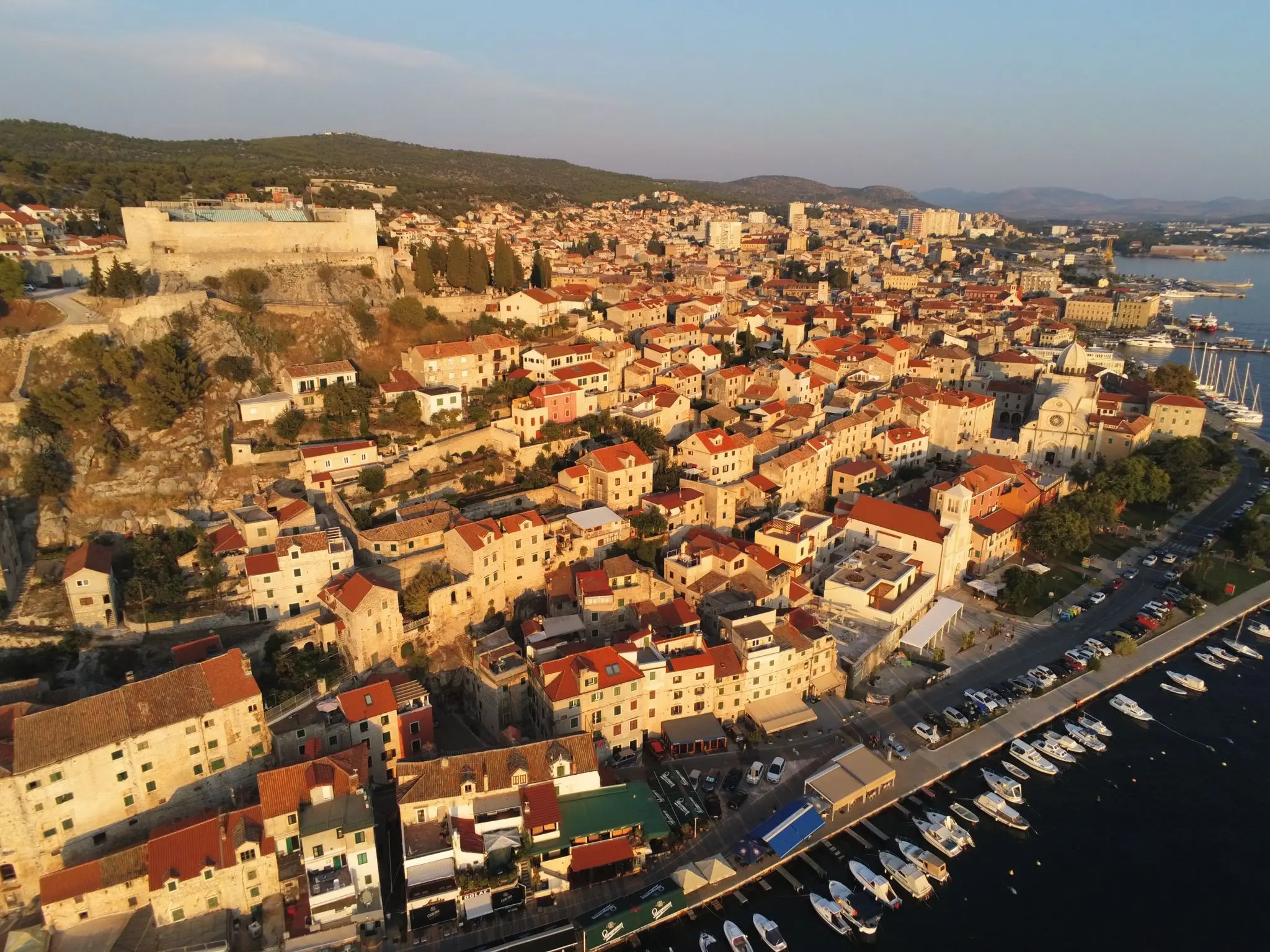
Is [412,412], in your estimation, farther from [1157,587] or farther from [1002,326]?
[1002,326]

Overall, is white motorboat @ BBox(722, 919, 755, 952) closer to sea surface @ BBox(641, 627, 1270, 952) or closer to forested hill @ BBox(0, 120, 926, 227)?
sea surface @ BBox(641, 627, 1270, 952)

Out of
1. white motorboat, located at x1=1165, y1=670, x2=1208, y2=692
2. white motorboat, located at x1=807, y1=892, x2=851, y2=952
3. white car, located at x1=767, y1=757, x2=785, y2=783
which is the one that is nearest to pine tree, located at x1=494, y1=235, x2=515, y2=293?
white car, located at x1=767, y1=757, x2=785, y2=783

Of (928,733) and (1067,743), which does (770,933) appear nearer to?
(928,733)

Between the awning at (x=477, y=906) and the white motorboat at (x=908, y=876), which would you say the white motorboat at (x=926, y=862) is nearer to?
the white motorboat at (x=908, y=876)

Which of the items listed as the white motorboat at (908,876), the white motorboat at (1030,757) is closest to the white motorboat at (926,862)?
the white motorboat at (908,876)

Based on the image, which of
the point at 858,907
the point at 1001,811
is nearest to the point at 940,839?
the point at 1001,811
